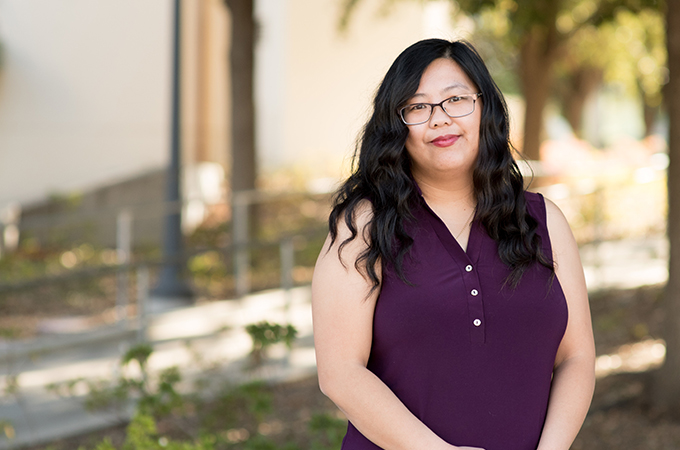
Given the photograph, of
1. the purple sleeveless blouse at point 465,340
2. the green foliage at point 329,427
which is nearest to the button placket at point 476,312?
the purple sleeveless blouse at point 465,340

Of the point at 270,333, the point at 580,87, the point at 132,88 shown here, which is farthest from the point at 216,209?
the point at 580,87

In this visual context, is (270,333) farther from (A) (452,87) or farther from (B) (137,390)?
(A) (452,87)

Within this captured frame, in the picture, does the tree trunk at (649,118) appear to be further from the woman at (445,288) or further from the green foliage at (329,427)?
the woman at (445,288)

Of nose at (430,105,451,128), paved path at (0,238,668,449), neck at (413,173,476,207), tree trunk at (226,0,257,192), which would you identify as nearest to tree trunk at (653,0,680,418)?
paved path at (0,238,668,449)

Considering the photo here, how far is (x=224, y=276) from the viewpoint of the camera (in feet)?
27.7

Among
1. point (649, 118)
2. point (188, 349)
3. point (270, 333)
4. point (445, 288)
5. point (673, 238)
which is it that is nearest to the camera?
point (445, 288)

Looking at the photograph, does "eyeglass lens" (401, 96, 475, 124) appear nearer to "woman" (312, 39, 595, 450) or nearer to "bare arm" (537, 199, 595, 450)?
"woman" (312, 39, 595, 450)

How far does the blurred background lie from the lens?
449cm

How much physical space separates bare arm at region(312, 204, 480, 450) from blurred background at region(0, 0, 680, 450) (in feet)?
2.05

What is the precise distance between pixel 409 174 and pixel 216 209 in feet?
31.8

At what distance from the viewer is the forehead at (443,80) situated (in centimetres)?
185

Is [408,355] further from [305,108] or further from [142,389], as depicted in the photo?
[305,108]

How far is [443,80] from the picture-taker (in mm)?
1857

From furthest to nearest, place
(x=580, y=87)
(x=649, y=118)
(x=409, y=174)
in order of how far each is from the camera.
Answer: (x=649, y=118), (x=580, y=87), (x=409, y=174)
